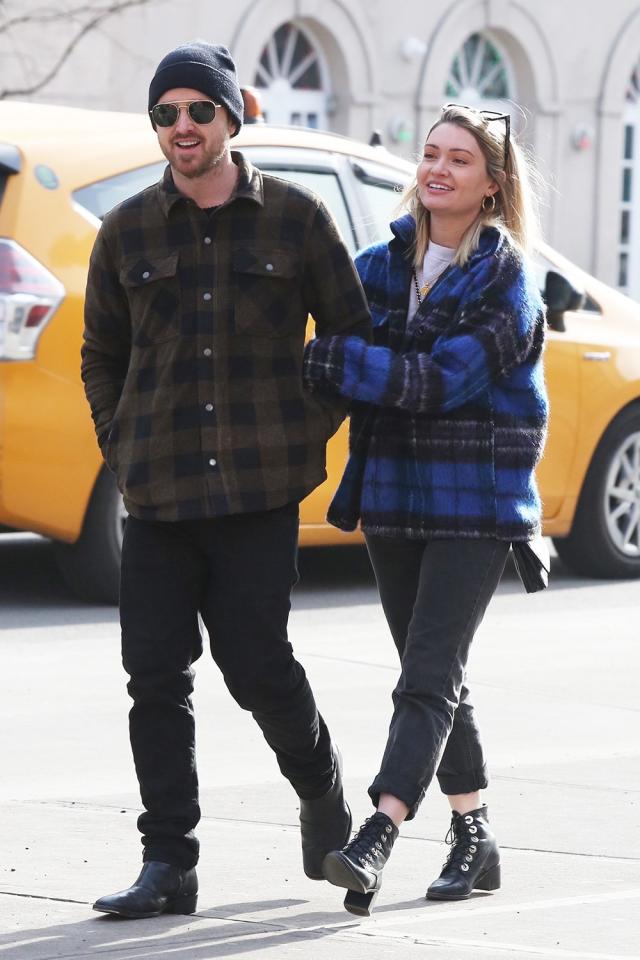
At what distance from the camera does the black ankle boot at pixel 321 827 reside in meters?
4.57

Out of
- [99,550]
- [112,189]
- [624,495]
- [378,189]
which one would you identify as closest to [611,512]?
[624,495]

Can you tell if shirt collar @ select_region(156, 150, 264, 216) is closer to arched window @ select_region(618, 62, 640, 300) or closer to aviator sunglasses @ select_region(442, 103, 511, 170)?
aviator sunglasses @ select_region(442, 103, 511, 170)

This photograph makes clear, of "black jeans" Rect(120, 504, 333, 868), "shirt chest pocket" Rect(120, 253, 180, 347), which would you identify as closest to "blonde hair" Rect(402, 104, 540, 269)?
"shirt chest pocket" Rect(120, 253, 180, 347)

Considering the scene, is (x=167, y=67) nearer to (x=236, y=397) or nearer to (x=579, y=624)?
(x=236, y=397)

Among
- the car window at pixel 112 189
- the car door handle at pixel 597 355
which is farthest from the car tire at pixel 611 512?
the car window at pixel 112 189

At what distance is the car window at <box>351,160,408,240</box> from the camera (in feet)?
27.5

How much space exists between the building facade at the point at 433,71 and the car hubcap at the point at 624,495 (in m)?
10.0

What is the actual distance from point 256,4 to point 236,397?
17.3 metres

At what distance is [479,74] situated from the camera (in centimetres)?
2441

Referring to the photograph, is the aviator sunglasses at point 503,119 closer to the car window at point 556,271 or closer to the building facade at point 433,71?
the car window at point 556,271

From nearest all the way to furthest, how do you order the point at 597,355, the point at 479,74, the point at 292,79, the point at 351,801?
the point at 351,801, the point at 597,355, the point at 292,79, the point at 479,74

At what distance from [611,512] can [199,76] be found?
5219 millimetres

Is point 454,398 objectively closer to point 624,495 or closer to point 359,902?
point 359,902

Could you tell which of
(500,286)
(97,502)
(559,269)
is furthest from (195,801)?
(559,269)
